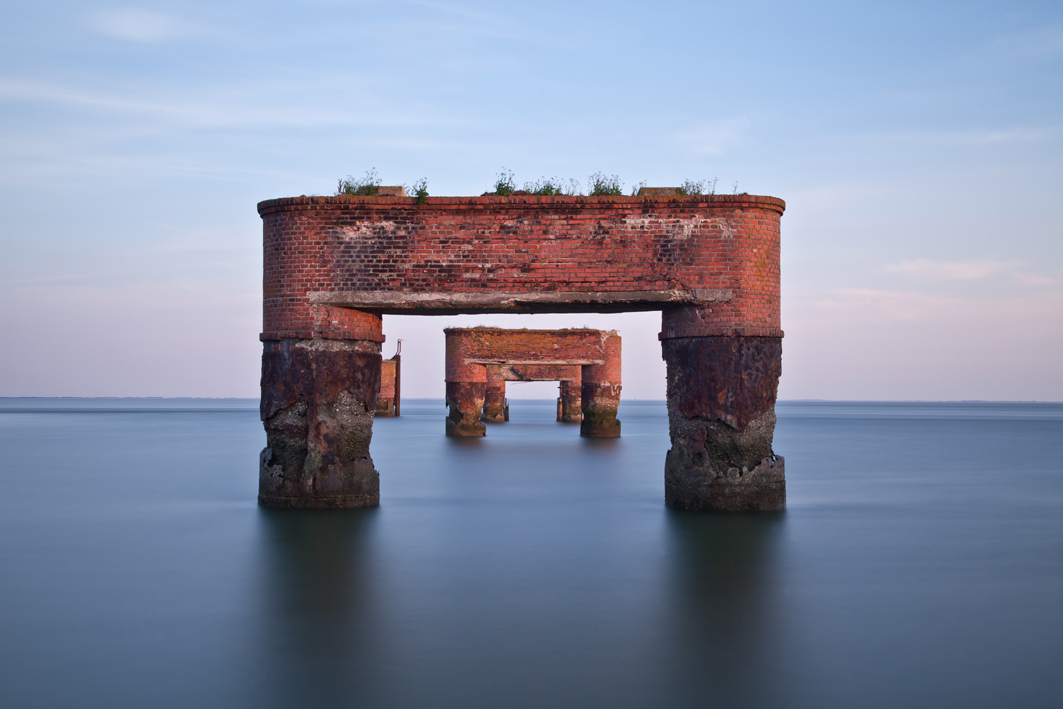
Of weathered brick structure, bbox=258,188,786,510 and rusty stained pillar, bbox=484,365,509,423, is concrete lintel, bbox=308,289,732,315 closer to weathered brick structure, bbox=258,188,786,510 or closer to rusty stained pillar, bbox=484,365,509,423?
weathered brick structure, bbox=258,188,786,510

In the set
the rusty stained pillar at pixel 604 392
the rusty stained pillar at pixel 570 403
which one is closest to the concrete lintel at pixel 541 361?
the rusty stained pillar at pixel 604 392

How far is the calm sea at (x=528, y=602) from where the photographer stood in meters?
5.98

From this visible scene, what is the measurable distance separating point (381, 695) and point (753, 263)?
26.9 feet

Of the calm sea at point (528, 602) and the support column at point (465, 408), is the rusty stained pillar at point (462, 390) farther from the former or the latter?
the calm sea at point (528, 602)

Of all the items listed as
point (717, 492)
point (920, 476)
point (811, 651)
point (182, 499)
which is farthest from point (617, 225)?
point (920, 476)

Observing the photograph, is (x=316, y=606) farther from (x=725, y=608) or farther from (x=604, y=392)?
(x=604, y=392)

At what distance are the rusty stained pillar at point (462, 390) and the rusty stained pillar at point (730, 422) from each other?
19919 millimetres

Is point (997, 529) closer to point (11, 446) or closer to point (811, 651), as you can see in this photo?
point (811, 651)

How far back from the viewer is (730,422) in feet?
39.3

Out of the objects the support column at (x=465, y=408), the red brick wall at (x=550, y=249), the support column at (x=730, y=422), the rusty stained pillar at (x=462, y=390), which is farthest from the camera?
the support column at (x=465, y=408)

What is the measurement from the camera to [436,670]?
6262 millimetres

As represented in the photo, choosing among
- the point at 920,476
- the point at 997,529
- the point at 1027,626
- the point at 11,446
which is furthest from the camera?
the point at 11,446

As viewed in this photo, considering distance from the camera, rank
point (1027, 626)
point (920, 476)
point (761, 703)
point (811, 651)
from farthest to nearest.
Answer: point (920, 476) → point (1027, 626) → point (811, 651) → point (761, 703)

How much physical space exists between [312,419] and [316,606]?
479 cm
